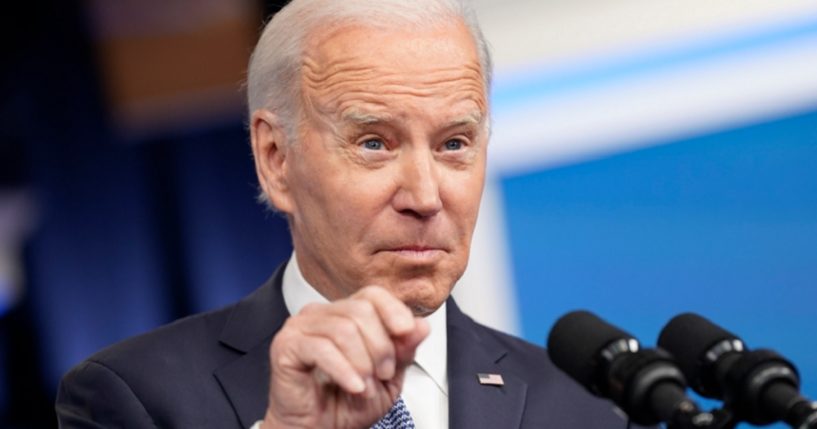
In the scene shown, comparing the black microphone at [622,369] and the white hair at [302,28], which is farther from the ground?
the white hair at [302,28]

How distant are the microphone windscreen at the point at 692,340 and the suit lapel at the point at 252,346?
0.77 m

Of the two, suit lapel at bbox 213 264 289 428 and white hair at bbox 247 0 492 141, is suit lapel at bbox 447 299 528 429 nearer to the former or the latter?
suit lapel at bbox 213 264 289 428

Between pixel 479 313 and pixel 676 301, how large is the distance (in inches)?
21.9

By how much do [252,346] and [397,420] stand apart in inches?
11.8

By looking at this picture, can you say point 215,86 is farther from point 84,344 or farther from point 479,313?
point 479,313

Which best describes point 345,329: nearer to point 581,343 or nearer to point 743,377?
point 581,343

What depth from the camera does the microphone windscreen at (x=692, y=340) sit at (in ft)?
5.06

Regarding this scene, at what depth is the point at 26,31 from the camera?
4707 mm

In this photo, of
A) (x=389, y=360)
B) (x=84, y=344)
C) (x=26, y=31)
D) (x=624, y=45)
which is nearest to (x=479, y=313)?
(x=624, y=45)

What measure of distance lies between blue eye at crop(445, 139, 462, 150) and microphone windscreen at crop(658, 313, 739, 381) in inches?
23.3

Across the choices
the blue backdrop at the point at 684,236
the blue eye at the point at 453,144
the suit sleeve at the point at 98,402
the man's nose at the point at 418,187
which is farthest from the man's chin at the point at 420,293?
the blue backdrop at the point at 684,236

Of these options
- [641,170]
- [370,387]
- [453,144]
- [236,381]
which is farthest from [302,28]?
[641,170]

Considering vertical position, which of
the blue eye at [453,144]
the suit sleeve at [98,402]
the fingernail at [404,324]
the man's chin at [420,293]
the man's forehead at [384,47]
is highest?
the man's forehead at [384,47]

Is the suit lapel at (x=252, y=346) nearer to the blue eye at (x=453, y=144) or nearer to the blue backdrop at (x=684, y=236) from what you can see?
the blue eye at (x=453, y=144)
